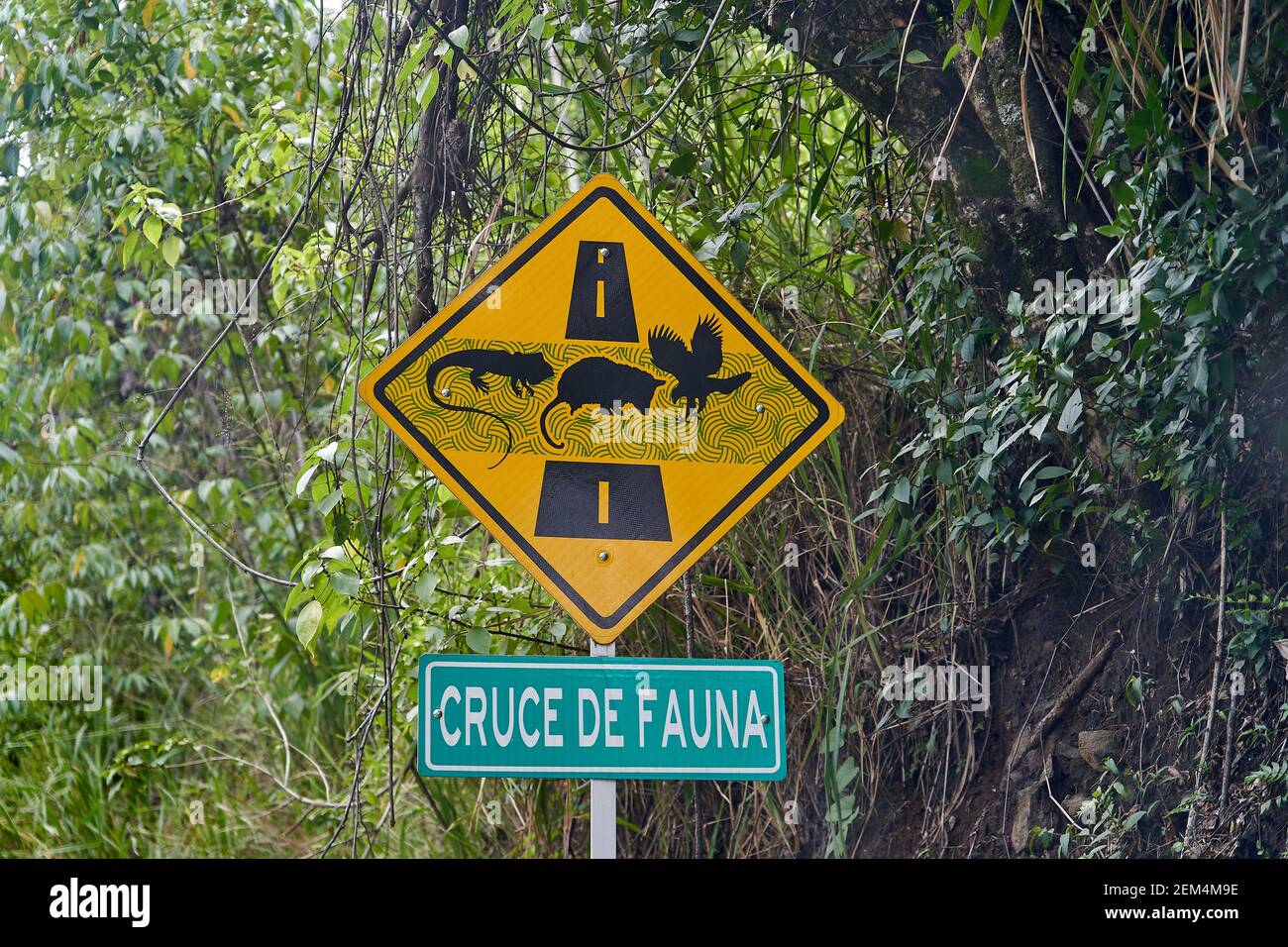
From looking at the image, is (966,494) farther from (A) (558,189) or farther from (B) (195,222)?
(B) (195,222)

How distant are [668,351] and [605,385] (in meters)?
0.15

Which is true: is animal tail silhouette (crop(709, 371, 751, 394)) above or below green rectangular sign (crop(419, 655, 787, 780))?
above

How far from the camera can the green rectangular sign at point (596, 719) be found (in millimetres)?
2172

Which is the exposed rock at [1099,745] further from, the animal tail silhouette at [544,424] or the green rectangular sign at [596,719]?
the animal tail silhouette at [544,424]

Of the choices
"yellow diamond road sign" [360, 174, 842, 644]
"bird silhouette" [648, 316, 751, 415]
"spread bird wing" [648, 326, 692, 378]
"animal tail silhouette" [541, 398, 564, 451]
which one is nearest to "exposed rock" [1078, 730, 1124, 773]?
"yellow diamond road sign" [360, 174, 842, 644]

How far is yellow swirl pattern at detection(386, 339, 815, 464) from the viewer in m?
2.37

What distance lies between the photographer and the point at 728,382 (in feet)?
8.03

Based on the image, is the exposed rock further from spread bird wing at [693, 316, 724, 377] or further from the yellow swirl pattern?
spread bird wing at [693, 316, 724, 377]

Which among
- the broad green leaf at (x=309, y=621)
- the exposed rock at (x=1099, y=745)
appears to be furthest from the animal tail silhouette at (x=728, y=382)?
the exposed rock at (x=1099, y=745)

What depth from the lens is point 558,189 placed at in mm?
3910

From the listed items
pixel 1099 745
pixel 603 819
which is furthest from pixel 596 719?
pixel 1099 745

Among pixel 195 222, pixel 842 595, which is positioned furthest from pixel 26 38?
pixel 842 595

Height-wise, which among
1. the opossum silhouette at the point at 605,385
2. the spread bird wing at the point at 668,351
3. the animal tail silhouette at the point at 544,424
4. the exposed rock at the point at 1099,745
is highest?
the spread bird wing at the point at 668,351

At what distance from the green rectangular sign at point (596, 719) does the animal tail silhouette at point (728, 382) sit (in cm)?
57
